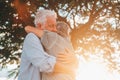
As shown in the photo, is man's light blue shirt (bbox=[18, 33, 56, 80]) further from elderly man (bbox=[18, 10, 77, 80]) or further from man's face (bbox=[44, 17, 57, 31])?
man's face (bbox=[44, 17, 57, 31])

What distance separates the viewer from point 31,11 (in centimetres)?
1373

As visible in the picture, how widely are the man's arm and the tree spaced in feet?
31.8

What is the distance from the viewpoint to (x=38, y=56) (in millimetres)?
3486

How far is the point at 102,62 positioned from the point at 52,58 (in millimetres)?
13377

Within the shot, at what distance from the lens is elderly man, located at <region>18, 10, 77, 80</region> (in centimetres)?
349

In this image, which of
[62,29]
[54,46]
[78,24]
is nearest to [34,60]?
[54,46]

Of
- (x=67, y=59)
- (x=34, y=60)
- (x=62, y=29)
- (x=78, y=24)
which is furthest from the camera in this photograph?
(x=78, y=24)

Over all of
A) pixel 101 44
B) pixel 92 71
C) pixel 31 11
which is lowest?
pixel 92 71

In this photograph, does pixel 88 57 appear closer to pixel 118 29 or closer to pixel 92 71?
pixel 92 71

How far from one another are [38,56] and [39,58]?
0.06 ft

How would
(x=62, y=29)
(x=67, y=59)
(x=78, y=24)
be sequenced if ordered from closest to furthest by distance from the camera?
(x=67, y=59) → (x=62, y=29) → (x=78, y=24)

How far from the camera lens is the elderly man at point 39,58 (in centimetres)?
349

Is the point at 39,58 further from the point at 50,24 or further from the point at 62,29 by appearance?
the point at 62,29

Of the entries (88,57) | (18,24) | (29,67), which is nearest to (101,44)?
(88,57)
